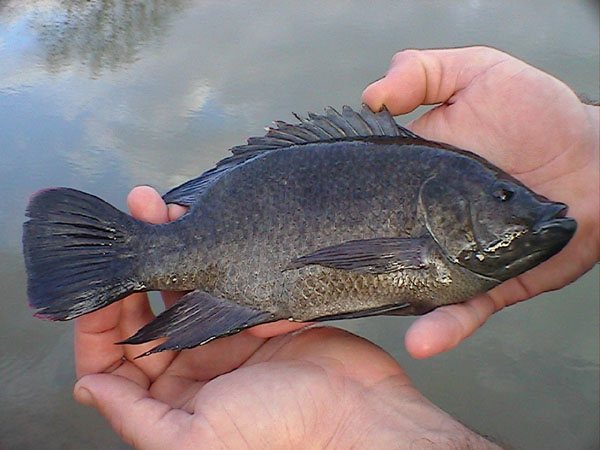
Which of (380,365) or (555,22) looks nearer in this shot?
(380,365)

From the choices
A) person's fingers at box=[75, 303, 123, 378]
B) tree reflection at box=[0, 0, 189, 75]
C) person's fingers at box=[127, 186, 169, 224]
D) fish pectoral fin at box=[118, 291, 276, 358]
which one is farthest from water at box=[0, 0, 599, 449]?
person's fingers at box=[127, 186, 169, 224]

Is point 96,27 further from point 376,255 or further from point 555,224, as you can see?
point 555,224

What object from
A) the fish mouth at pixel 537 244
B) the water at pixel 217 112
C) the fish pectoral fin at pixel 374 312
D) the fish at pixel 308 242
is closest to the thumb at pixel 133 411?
the fish at pixel 308 242

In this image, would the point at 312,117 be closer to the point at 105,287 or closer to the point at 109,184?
the point at 105,287

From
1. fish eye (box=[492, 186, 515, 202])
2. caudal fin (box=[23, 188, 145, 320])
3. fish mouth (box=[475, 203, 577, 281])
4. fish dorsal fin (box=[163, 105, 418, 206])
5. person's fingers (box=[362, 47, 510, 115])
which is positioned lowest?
fish mouth (box=[475, 203, 577, 281])

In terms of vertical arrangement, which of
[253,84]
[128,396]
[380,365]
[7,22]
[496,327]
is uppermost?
[7,22]

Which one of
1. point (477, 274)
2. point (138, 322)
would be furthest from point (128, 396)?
point (477, 274)

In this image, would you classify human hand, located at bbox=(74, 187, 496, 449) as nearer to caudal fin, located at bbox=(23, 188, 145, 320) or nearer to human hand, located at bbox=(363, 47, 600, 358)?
caudal fin, located at bbox=(23, 188, 145, 320)

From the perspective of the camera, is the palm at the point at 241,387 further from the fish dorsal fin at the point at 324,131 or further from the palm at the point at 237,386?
the fish dorsal fin at the point at 324,131
